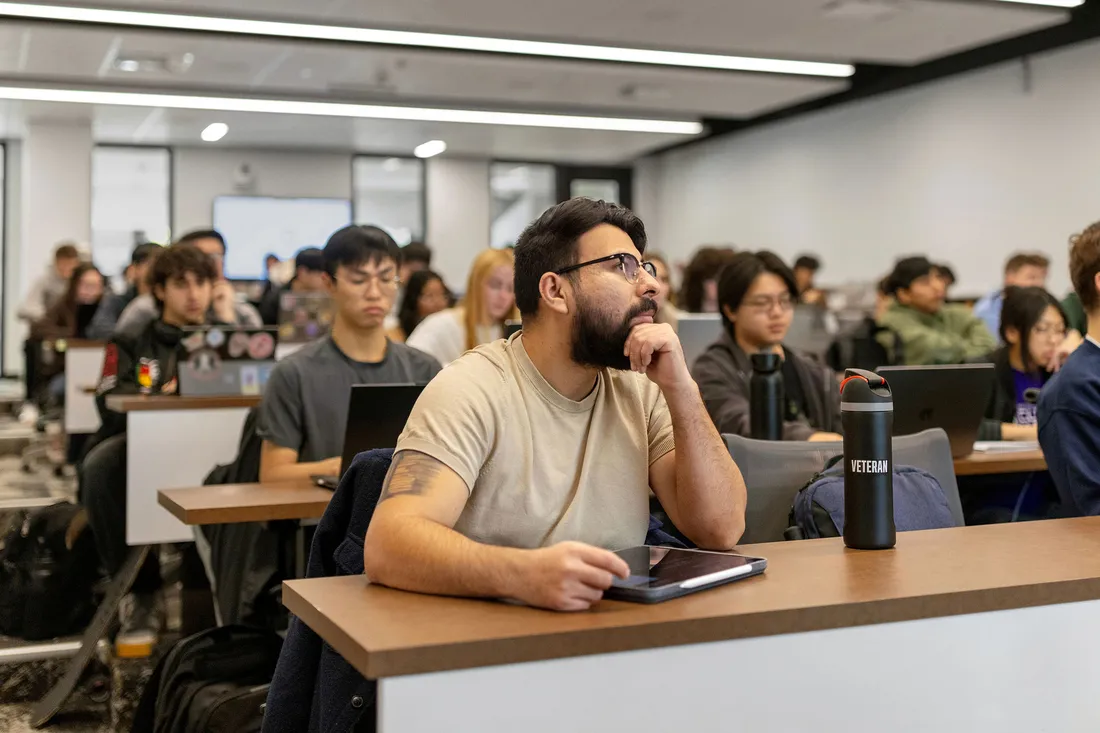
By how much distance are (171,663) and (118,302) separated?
6603mm

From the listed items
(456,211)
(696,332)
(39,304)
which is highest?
(456,211)

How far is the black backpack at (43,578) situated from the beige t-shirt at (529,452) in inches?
99.6

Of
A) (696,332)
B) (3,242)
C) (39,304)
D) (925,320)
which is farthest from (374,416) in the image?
(3,242)

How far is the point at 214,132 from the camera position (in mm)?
12562

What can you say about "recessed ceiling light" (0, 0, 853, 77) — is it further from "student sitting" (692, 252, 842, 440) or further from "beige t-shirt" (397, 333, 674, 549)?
"beige t-shirt" (397, 333, 674, 549)

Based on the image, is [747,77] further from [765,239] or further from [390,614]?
[390,614]

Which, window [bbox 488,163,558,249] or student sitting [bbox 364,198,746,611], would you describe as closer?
student sitting [bbox 364,198,746,611]

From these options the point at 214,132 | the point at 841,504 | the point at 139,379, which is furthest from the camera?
the point at 214,132

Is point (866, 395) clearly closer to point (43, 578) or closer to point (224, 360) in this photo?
point (43, 578)

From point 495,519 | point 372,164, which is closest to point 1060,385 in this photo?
point 495,519

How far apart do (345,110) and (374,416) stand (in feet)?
29.9

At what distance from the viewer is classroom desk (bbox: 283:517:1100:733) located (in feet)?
3.96

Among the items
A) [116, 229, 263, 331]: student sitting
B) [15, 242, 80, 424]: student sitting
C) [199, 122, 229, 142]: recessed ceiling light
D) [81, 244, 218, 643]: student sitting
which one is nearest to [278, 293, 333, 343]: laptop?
[116, 229, 263, 331]: student sitting

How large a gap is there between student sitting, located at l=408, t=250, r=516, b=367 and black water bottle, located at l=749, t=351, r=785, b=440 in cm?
157
